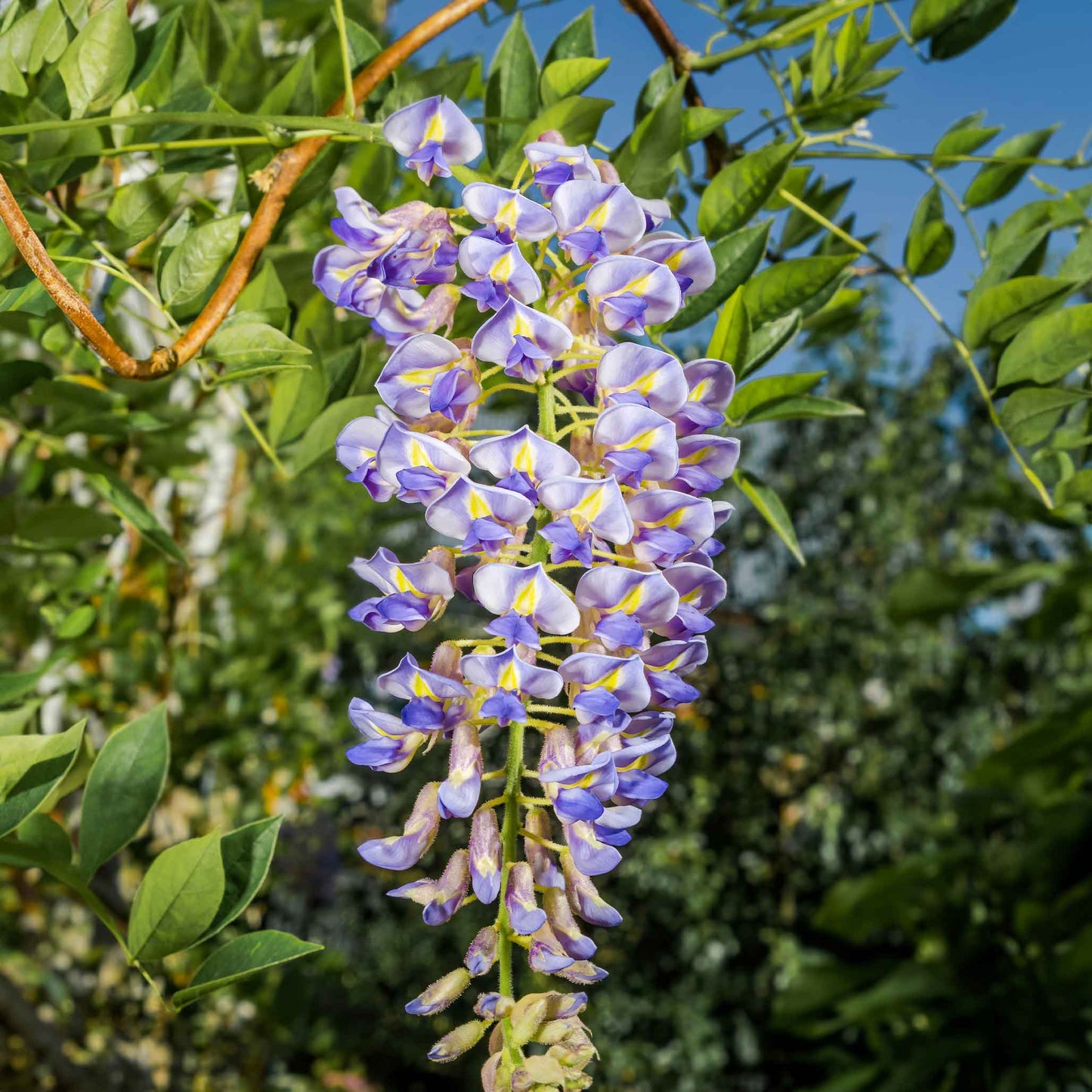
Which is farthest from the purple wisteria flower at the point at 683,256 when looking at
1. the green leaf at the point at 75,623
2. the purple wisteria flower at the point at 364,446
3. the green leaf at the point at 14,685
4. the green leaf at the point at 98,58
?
the green leaf at the point at 75,623

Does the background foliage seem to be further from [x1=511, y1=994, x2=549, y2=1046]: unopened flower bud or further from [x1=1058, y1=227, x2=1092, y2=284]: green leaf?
[x1=511, y1=994, x2=549, y2=1046]: unopened flower bud

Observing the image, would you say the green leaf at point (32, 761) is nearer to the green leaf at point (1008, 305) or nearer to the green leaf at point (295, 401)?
the green leaf at point (295, 401)

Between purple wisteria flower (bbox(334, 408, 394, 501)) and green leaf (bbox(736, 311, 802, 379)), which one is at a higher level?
purple wisteria flower (bbox(334, 408, 394, 501))

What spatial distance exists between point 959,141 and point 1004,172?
0.10ft

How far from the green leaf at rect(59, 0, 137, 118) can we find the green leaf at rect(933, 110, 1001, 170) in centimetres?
38

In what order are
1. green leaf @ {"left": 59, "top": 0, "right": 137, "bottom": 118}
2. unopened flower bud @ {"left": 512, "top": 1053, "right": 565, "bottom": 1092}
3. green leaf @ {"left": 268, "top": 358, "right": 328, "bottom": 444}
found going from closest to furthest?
unopened flower bud @ {"left": 512, "top": 1053, "right": 565, "bottom": 1092}
green leaf @ {"left": 59, "top": 0, "right": 137, "bottom": 118}
green leaf @ {"left": 268, "top": 358, "right": 328, "bottom": 444}

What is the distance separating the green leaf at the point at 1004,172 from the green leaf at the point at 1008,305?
4.1 inches

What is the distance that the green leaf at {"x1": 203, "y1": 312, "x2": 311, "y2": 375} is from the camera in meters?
0.39

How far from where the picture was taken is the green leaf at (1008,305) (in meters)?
0.45

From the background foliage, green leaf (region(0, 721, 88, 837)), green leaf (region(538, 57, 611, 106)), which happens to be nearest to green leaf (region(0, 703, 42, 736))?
the background foliage

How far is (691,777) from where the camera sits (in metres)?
1.73

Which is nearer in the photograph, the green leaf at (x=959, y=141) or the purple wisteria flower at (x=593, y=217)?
the purple wisteria flower at (x=593, y=217)

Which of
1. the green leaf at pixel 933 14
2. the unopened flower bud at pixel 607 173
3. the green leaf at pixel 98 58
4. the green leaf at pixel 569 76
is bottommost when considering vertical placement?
the green leaf at pixel 933 14

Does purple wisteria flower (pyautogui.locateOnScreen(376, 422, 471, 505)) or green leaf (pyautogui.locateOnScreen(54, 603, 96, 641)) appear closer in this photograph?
purple wisteria flower (pyautogui.locateOnScreen(376, 422, 471, 505))
